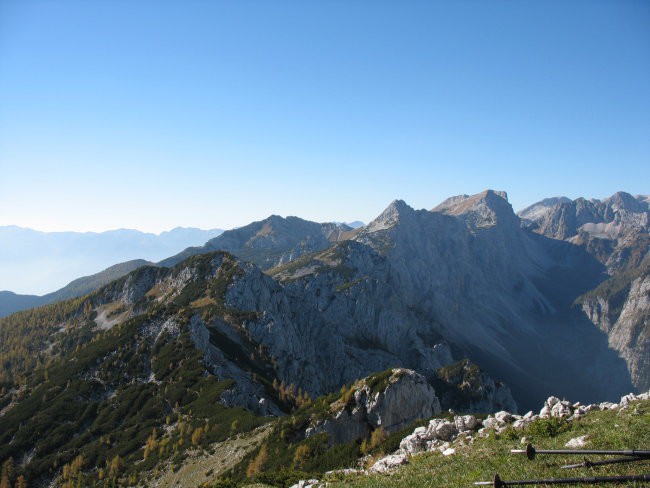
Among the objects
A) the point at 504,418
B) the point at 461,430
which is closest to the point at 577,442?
the point at 504,418

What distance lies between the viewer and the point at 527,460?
21.6 metres

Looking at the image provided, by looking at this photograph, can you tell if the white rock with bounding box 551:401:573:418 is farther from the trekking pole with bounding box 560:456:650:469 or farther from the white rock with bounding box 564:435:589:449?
the trekking pole with bounding box 560:456:650:469

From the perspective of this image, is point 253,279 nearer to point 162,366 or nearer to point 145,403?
point 162,366

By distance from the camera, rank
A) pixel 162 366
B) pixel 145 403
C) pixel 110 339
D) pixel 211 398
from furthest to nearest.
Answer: pixel 110 339, pixel 162 366, pixel 145 403, pixel 211 398

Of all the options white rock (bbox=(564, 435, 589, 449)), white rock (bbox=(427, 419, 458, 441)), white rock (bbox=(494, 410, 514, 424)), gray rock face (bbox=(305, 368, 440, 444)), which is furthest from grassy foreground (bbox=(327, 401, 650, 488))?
gray rock face (bbox=(305, 368, 440, 444))

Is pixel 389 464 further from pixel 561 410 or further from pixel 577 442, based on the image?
pixel 561 410

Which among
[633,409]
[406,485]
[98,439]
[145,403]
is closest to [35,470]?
[98,439]

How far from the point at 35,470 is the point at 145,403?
2132 cm

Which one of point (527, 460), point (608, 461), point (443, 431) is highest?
point (608, 461)

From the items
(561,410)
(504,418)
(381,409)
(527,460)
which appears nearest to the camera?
(527,460)

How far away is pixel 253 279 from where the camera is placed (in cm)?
16212

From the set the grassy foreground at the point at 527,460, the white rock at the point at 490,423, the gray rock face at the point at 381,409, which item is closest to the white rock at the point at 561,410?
the grassy foreground at the point at 527,460

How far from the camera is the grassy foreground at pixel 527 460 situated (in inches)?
771

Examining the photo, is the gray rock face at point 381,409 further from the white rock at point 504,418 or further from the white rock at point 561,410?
the white rock at point 561,410
